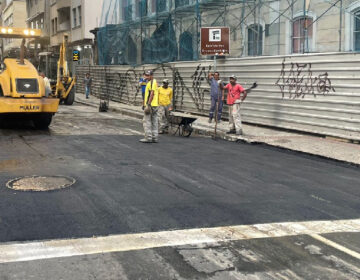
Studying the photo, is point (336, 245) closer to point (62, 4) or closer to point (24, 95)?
point (24, 95)

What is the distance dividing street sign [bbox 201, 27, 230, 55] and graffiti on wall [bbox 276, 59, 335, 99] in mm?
2025

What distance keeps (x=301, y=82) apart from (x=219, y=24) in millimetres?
6721

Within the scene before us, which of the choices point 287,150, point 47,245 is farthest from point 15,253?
point 287,150

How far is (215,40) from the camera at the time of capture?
16.1m

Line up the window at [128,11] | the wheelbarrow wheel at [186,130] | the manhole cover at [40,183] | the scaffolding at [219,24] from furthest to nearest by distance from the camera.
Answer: the window at [128,11] < the scaffolding at [219,24] < the wheelbarrow wheel at [186,130] < the manhole cover at [40,183]

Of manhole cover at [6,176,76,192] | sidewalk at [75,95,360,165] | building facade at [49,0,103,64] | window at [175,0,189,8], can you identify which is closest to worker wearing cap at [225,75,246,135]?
sidewalk at [75,95,360,165]

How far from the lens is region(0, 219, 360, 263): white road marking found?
4.67 meters

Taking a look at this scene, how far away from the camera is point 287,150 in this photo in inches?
481

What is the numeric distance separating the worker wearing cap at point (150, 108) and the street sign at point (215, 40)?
3781mm

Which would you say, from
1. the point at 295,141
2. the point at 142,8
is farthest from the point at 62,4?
the point at 295,141

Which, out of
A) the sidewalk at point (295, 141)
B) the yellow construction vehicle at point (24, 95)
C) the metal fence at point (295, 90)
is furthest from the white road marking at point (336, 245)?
the yellow construction vehicle at point (24, 95)

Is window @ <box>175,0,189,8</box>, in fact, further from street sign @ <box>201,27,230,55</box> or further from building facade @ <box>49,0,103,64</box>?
building facade @ <box>49,0,103,64</box>

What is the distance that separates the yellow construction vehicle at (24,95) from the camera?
13.9 metres

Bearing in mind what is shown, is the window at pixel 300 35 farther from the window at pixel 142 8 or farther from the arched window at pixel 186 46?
the window at pixel 142 8
